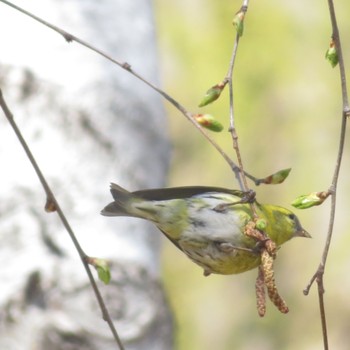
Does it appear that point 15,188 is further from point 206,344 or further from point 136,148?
point 206,344

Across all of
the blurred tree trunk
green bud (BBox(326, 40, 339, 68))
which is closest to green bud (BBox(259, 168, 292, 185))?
green bud (BBox(326, 40, 339, 68))

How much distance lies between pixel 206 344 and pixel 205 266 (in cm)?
339

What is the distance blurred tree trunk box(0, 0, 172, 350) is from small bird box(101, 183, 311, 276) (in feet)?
1.37

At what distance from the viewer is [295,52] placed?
5375 mm

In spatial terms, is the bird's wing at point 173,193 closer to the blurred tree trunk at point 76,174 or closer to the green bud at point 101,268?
the green bud at point 101,268

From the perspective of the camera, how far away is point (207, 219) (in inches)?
64.8

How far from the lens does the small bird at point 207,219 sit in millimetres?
1541

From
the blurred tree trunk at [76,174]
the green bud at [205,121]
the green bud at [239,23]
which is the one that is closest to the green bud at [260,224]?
the green bud at [205,121]

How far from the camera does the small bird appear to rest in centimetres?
154

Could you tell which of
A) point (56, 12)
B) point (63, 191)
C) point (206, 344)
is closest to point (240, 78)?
point (206, 344)

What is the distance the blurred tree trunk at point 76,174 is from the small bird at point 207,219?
42cm

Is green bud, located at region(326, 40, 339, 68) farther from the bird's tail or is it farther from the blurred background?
the blurred background

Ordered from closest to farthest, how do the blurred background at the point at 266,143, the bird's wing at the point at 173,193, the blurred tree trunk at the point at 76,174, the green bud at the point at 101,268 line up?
1. the green bud at the point at 101,268
2. the bird's wing at the point at 173,193
3. the blurred tree trunk at the point at 76,174
4. the blurred background at the point at 266,143

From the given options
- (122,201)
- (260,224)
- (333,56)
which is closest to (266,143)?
(122,201)
